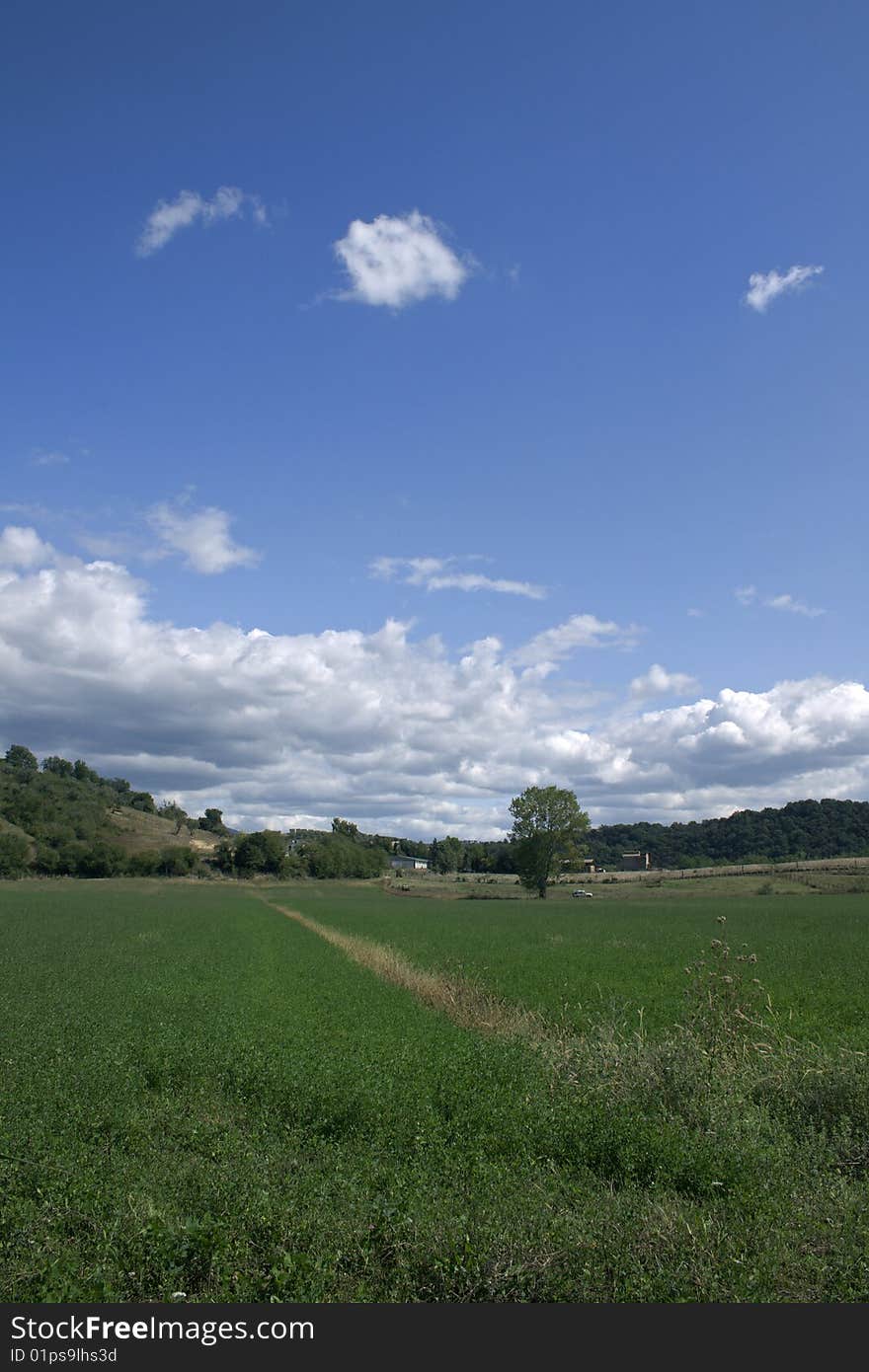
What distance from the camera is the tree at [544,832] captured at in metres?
108

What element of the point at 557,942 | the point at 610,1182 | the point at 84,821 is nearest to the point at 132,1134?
the point at 610,1182

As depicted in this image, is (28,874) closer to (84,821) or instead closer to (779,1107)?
(84,821)

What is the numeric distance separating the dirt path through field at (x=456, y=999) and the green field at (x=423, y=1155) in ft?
1.60

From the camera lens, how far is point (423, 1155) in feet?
30.1

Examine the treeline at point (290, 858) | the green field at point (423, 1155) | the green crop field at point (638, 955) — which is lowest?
the treeline at point (290, 858)

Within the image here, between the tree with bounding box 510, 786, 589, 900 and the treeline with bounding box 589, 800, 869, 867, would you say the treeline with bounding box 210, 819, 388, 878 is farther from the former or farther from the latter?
the tree with bounding box 510, 786, 589, 900

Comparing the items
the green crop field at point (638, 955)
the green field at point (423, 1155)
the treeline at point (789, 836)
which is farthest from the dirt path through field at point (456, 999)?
the treeline at point (789, 836)

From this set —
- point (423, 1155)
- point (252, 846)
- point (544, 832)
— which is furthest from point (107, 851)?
point (423, 1155)

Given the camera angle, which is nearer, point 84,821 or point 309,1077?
point 309,1077

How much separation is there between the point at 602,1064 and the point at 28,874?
5870 inches

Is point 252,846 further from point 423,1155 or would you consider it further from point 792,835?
point 423,1155

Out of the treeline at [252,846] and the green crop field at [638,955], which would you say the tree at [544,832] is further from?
the treeline at [252,846]

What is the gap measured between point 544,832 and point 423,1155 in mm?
101882

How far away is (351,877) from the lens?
18388cm
